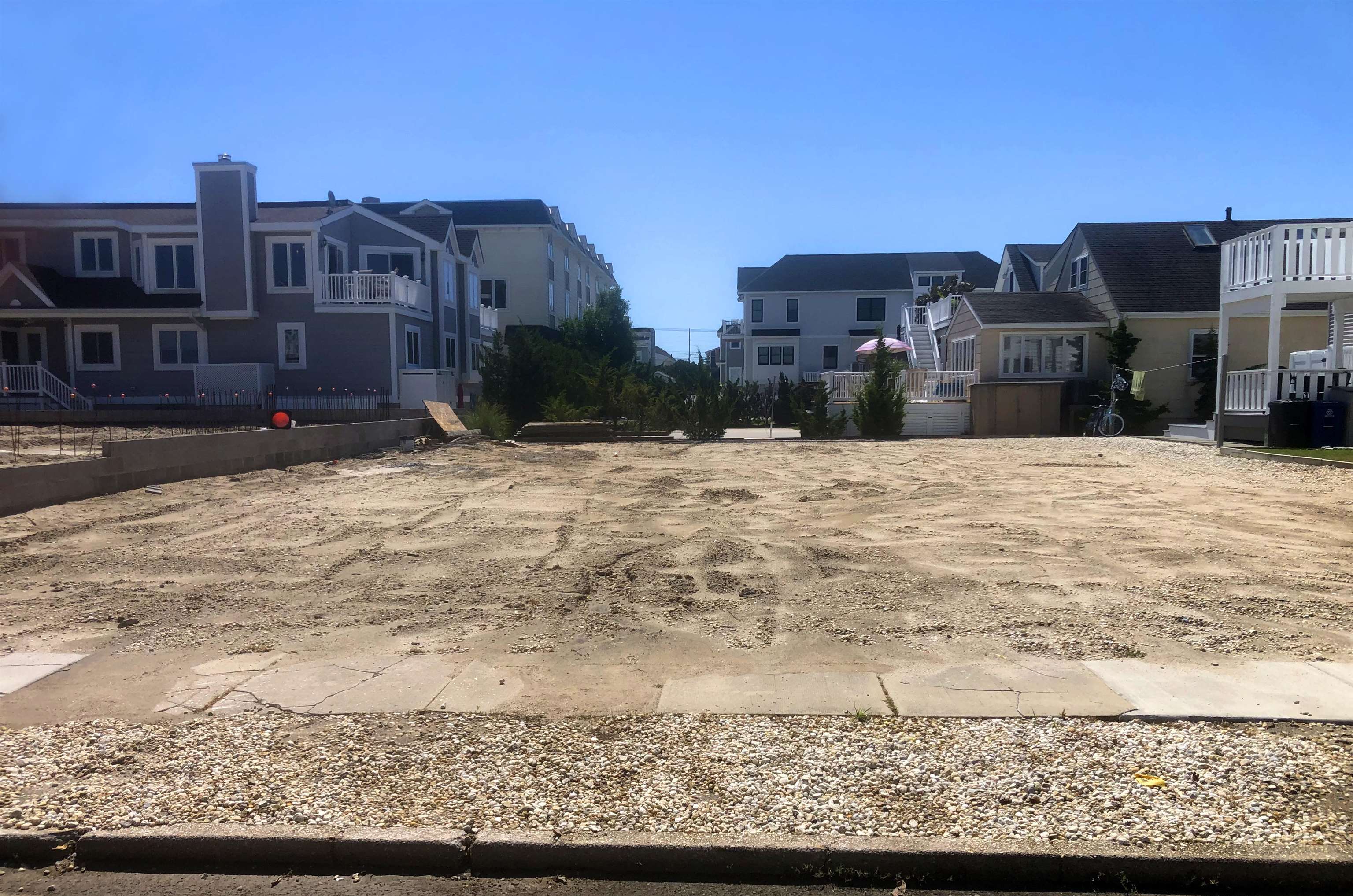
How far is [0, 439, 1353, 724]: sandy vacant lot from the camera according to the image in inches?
232

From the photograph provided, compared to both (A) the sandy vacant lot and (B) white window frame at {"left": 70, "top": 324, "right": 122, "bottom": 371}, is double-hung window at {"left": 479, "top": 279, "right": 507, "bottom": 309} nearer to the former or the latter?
(B) white window frame at {"left": 70, "top": 324, "right": 122, "bottom": 371}

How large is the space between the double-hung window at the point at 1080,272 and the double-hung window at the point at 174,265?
1207 inches

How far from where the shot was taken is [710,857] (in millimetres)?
3494

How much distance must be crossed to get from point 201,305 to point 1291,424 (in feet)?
102

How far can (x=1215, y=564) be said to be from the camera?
26.9 feet

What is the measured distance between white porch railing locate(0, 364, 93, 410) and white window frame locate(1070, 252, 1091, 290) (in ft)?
110

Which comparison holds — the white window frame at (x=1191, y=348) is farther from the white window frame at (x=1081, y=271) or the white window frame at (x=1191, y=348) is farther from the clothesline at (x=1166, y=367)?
the white window frame at (x=1081, y=271)

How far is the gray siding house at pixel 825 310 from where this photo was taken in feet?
174

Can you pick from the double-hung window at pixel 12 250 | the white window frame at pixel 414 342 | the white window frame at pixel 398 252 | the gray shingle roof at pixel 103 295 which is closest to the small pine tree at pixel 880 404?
the white window frame at pixel 414 342

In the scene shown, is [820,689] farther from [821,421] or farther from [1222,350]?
[821,421]

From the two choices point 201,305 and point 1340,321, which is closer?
point 1340,321

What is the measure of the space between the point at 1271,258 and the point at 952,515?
522 inches

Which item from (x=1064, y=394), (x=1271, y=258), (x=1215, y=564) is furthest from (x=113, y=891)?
(x=1064, y=394)

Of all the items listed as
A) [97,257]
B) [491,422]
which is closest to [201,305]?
[97,257]
